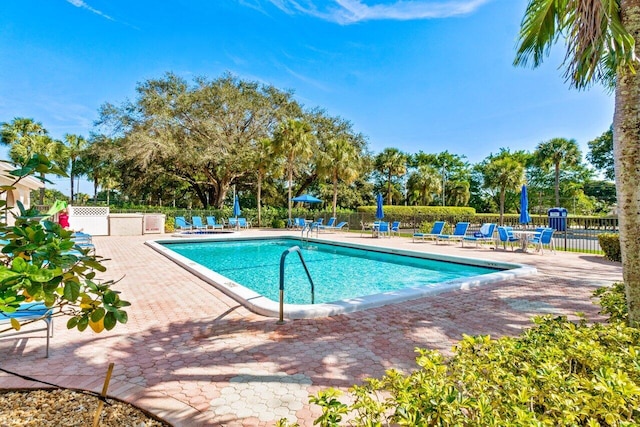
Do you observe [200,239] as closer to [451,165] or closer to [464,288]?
[464,288]

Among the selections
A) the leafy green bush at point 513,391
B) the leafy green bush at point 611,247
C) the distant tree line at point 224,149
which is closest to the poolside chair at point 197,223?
the distant tree line at point 224,149

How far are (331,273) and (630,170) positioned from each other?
24.9 ft

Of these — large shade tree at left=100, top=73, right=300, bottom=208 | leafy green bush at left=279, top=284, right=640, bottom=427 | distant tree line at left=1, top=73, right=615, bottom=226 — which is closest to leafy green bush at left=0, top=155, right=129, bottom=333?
leafy green bush at left=279, top=284, right=640, bottom=427

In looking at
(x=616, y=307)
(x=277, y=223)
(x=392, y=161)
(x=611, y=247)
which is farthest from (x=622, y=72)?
(x=392, y=161)

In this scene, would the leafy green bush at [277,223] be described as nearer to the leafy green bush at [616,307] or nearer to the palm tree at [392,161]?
the palm tree at [392,161]

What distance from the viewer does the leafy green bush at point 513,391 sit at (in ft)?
4.80

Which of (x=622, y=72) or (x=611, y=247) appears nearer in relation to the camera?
(x=622, y=72)

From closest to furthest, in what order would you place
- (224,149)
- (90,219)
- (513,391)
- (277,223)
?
1. (513,391)
2. (90,219)
3. (277,223)
4. (224,149)

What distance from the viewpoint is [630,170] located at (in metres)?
3.06

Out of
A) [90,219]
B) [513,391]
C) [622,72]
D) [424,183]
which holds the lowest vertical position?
[513,391]

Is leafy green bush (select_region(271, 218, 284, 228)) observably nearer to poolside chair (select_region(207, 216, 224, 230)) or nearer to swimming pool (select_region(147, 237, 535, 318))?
poolside chair (select_region(207, 216, 224, 230))

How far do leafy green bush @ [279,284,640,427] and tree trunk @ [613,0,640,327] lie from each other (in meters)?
0.91

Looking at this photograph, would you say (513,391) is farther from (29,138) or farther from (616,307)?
(29,138)

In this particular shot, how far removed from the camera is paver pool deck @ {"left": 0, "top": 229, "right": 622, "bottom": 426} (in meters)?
2.69
